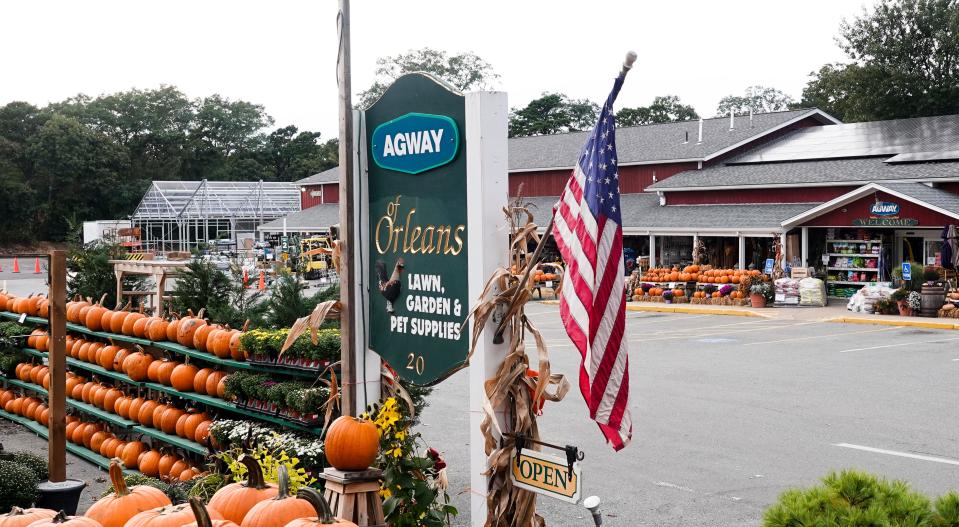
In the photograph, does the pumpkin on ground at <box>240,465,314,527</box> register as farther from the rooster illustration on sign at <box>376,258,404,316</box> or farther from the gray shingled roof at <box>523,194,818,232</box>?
the gray shingled roof at <box>523,194,818,232</box>

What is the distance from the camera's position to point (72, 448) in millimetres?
12000

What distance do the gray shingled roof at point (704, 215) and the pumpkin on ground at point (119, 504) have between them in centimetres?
2967

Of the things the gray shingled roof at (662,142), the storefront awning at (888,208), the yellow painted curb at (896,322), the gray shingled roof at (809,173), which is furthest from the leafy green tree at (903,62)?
the yellow painted curb at (896,322)

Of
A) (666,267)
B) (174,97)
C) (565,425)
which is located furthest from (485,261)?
(174,97)

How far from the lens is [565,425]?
12984mm

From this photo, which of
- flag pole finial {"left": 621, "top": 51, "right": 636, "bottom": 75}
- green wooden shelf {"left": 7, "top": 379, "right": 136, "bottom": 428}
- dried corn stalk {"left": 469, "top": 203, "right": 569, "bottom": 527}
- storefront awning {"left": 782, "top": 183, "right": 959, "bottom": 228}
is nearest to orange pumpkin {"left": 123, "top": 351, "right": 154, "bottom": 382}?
green wooden shelf {"left": 7, "top": 379, "right": 136, "bottom": 428}

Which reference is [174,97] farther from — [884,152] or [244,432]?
[244,432]

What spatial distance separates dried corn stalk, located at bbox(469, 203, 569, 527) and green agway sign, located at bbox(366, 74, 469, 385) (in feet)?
0.84

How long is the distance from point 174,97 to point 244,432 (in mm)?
90370

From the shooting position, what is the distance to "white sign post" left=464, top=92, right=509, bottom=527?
5.29 metres

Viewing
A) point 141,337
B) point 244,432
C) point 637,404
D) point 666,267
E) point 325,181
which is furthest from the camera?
point 325,181

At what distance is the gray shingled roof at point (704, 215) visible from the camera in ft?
111

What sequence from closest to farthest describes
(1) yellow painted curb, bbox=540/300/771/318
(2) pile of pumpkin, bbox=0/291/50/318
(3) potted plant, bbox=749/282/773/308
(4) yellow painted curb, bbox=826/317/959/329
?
(2) pile of pumpkin, bbox=0/291/50/318 < (4) yellow painted curb, bbox=826/317/959/329 < (1) yellow painted curb, bbox=540/300/771/318 < (3) potted plant, bbox=749/282/773/308

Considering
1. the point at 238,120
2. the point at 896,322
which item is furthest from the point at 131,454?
the point at 238,120
